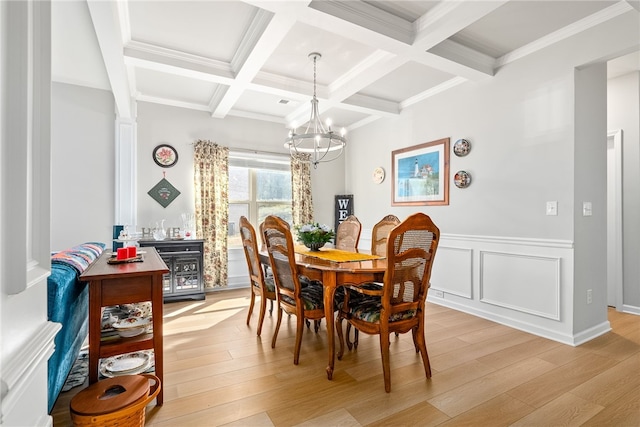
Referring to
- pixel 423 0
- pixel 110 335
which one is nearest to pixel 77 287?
pixel 110 335

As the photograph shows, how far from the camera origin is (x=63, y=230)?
12.8ft

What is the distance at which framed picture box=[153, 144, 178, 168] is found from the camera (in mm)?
4399

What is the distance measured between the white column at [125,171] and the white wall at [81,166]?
100 millimetres

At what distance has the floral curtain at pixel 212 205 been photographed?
4.54 meters

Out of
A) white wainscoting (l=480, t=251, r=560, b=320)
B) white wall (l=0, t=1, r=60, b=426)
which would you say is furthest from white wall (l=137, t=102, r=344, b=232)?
white wall (l=0, t=1, r=60, b=426)

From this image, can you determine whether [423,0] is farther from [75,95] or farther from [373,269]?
[75,95]

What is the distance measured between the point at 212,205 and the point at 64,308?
3135 mm

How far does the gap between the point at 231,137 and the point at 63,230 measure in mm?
2483

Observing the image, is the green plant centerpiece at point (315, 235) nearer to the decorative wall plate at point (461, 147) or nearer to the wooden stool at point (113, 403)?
the wooden stool at point (113, 403)

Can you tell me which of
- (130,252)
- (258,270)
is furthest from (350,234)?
(130,252)

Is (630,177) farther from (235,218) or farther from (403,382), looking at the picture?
(235,218)

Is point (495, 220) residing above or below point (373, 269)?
above

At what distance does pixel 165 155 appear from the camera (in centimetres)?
445

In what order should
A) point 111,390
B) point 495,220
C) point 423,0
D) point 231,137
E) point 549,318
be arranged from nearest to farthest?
point 111,390, point 423,0, point 549,318, point 495,220, point 231,137
